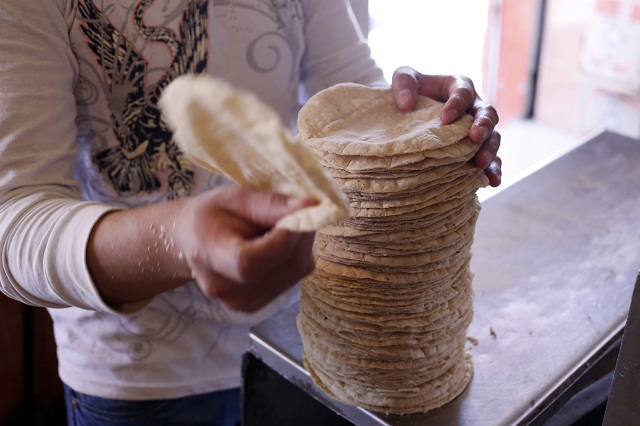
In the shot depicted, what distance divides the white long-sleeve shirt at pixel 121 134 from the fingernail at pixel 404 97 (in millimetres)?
260

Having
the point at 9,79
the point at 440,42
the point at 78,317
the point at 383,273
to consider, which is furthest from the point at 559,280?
the point at 440,42

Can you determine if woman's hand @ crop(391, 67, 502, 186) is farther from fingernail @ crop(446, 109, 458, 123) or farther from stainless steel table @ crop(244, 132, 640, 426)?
stainless steel table @ crop(244, 132, 640, 426)

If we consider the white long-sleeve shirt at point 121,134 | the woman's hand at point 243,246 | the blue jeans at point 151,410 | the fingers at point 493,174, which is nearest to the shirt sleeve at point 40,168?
the white long-sleeve shirt at point 121,134

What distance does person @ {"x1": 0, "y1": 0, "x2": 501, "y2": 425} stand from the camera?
692 mm

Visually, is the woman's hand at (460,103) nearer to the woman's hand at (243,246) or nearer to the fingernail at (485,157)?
the fingernail at (485,157)

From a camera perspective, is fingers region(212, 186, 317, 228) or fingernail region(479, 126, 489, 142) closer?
fingers region(212, 186, 317, 228)

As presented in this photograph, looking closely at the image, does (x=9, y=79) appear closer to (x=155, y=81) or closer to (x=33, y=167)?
(x=33, y=167)

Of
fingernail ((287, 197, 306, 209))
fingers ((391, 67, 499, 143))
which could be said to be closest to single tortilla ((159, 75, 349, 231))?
fingernail ((287, 197, 306, 209))

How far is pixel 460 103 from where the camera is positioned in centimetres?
91

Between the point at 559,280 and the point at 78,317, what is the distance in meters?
0.81

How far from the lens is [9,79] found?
35.6 inches

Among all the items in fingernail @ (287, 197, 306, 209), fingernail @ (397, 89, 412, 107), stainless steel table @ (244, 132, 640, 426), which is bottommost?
stainless steel table @ (244, 132, 640, 426)

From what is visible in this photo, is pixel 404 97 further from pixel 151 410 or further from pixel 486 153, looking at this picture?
pixel 151 410

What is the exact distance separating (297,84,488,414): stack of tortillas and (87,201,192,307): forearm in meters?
0.23
